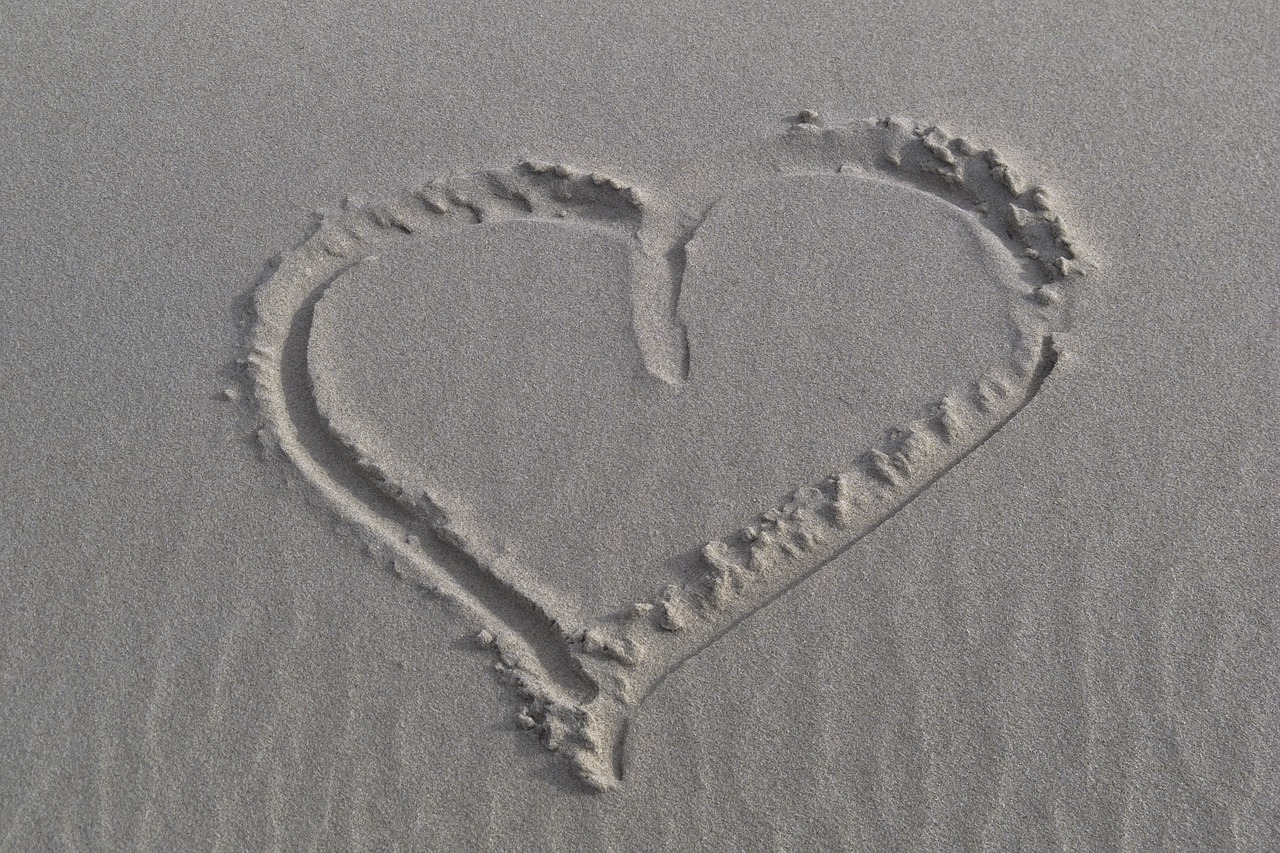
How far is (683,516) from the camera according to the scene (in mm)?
2424

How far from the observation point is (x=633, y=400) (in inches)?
102

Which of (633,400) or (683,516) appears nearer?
(683,516)

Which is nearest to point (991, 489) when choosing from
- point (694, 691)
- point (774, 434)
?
point (774, 434)

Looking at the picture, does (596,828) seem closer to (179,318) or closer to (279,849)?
(279,849)

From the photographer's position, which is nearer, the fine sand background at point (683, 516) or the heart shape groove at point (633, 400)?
the fine sand background at point (683, 516)

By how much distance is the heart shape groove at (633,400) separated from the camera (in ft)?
7.48

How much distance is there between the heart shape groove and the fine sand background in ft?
0.20

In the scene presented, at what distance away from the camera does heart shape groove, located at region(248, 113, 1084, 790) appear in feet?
7.48

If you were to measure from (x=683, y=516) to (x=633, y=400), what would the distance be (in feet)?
1.00

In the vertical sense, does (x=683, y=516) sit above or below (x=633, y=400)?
below

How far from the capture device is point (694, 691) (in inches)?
85.9

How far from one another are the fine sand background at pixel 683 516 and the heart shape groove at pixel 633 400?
62 millimetres

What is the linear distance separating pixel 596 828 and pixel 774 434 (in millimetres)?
876

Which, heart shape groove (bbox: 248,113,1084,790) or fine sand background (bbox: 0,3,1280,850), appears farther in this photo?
heart shape groove (bbox: 248,113,1084,790)
